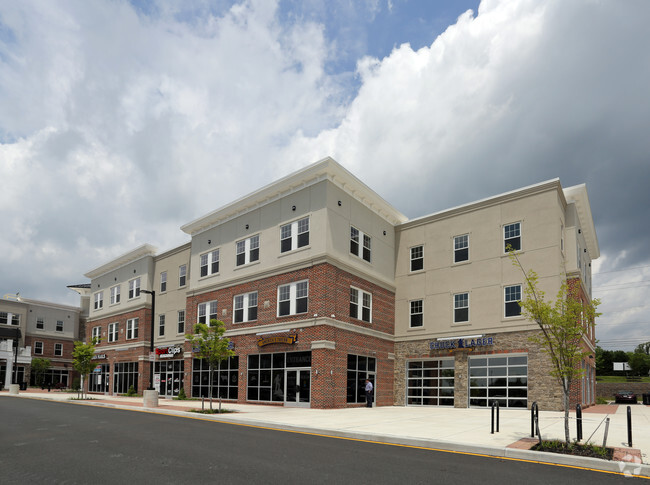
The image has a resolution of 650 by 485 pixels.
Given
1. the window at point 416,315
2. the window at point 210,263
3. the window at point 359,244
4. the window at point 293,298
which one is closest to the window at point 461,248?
the window at point 416,315

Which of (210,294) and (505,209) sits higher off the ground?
(505,209)

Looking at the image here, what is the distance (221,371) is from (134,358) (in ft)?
48.4

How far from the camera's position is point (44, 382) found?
207ft

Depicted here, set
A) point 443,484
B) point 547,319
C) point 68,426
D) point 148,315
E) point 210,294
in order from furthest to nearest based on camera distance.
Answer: point 148,315
point 210,294
point 68,426
point 547,319
point 443,484

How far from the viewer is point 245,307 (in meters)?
31.5

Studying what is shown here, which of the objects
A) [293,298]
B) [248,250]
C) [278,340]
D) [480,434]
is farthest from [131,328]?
[480,434]

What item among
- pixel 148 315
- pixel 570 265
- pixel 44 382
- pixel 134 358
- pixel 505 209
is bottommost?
pixel 44 382

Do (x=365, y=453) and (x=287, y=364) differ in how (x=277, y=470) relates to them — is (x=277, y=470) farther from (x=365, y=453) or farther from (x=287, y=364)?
(x=287, y=364)

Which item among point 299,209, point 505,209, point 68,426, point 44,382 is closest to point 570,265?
point 505,209

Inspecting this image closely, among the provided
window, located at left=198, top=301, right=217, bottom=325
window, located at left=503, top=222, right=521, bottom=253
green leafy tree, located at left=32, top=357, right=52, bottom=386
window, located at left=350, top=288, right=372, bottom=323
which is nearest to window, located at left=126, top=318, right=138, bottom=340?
window, located at left=198, top=301, right=217, bottom=325

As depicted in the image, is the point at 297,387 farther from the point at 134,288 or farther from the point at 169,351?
the point at 134,288

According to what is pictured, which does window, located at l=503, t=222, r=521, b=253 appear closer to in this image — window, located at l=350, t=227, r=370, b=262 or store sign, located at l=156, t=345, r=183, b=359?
window, located at l=350, t=227, r=370, b=262

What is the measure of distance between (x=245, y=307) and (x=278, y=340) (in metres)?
4.29

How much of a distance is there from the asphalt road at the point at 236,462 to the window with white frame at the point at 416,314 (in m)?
17.7
